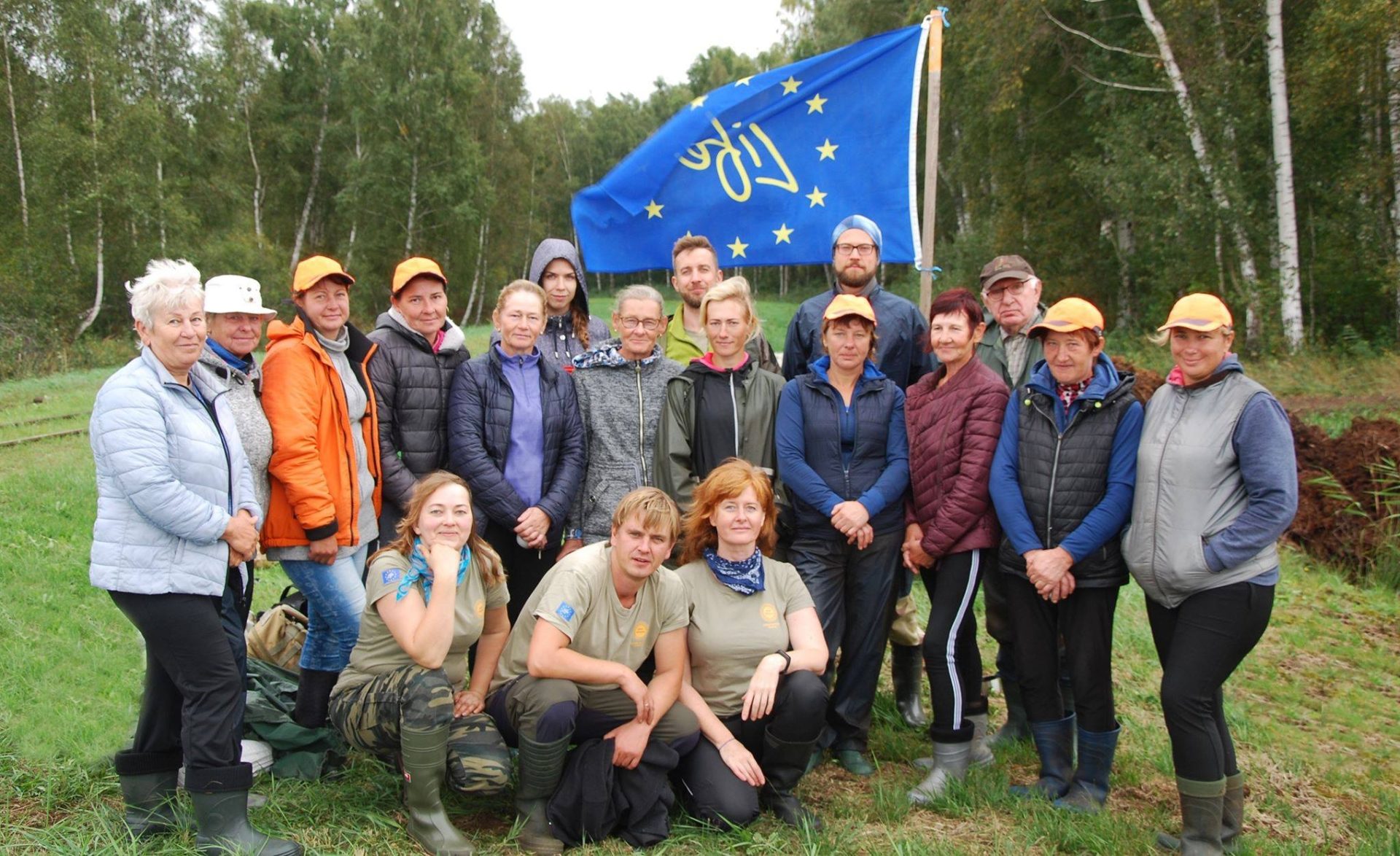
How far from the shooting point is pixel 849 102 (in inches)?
252

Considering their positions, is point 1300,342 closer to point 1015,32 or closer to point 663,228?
point 1015,32

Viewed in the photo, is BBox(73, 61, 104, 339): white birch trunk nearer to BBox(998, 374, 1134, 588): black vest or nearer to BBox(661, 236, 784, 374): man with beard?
BBox(661, 236, 784, 374): man with beard

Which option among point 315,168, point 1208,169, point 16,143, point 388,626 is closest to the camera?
point 388,626

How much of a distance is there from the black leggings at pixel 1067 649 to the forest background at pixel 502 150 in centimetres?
1320

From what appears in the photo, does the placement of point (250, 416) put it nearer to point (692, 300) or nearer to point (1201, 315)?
point (692, 300)

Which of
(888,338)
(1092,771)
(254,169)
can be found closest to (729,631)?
(1092,771)

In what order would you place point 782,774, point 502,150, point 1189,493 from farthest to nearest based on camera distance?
point 502,150, point 782,774, point 1189,493

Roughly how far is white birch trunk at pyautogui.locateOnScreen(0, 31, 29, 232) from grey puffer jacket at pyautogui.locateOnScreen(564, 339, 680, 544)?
2540 centimetres

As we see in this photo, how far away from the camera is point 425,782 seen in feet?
11.6

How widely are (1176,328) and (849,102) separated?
132 inches

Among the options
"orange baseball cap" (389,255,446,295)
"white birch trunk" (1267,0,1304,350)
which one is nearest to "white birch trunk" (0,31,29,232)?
"orange baseball cap" (389,255,446,295)

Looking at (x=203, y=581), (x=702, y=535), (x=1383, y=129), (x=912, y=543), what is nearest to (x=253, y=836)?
(x=203, y=581)

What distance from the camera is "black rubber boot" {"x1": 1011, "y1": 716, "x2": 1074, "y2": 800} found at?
160 inches

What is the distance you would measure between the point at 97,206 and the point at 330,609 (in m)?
25.5
